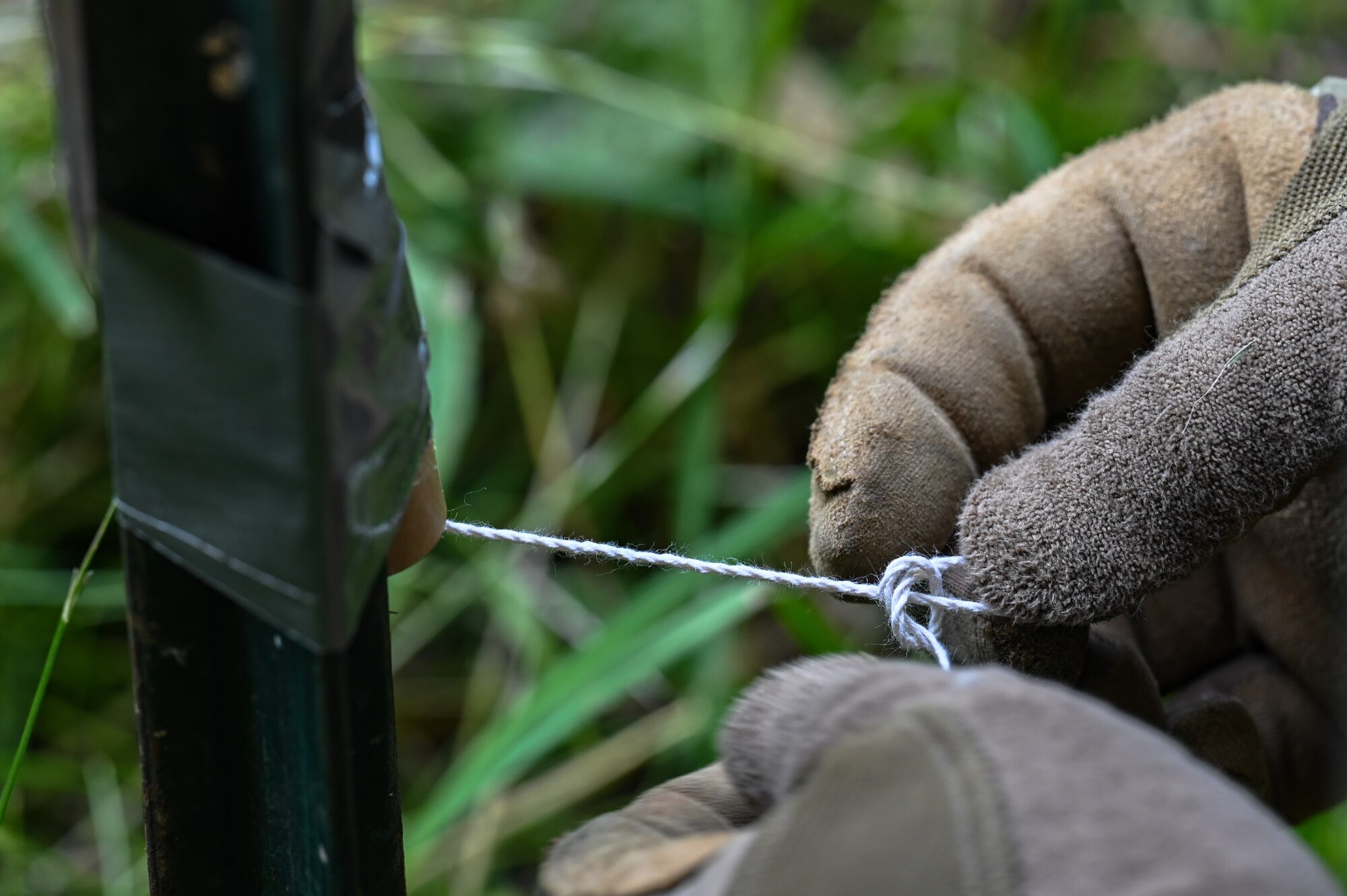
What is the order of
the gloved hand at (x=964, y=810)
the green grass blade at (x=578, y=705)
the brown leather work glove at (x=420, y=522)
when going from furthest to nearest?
1. the green grass blade at (x=578, y=705)
2. the brown leather work glove at (x=420, y=522)
3. the gloved hand at (x=964, y=810)

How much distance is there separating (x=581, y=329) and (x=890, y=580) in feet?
3.25

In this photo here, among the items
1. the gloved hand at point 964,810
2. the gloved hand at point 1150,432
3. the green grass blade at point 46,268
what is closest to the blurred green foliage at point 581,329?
the green grass blade at point 46,268

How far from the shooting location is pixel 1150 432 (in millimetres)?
400

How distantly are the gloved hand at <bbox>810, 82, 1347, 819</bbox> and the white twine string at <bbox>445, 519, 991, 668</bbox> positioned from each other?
0.01 metres

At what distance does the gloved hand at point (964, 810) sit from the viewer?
0.26 m

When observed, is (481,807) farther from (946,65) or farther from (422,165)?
(946,65)

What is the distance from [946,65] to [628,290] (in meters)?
0.61

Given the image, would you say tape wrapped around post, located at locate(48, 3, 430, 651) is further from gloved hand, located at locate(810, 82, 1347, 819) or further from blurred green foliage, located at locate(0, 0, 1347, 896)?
blurred green foliage, located at locate(0, 0, 1347, 896)

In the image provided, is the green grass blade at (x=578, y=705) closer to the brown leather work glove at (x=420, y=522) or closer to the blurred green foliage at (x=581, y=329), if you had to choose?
the blurred green foliage at (x=581, y=329)

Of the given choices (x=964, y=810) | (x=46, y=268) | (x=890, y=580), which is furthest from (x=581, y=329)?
(x=964, y=810)

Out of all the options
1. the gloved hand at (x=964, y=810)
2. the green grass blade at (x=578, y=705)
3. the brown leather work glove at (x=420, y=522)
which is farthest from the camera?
the green grass blade at (x=578, y=705)

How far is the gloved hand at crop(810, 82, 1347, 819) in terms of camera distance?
0.40m

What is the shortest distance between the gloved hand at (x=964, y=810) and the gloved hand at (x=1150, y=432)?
0.11 meters

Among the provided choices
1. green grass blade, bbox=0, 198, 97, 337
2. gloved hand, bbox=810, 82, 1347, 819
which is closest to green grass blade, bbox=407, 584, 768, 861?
gloved hand, bbox=810, 82, 1347, 819
